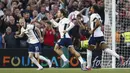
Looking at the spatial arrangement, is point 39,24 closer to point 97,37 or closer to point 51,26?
point 51,26

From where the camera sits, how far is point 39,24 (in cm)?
1964

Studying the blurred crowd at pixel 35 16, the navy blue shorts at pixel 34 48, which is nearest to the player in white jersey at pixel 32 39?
the navy blue shorts at pixel 34 48

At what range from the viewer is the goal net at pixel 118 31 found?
61.5 ft

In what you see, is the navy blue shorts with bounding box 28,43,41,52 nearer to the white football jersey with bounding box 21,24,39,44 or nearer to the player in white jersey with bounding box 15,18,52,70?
the player in white jersey with bounding box 15,18,52,70

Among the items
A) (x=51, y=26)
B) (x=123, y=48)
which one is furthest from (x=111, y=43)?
(x=51, y=26)

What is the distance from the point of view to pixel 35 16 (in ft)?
64.2

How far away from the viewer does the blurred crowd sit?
1933 centimetres

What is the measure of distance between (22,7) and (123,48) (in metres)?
4.74

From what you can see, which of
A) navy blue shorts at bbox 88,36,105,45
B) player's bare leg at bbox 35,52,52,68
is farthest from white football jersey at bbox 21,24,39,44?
navy blue shorts at bbox 88,36,105,45

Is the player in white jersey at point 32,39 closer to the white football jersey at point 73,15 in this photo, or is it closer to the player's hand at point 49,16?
the player's hand at point 49,16

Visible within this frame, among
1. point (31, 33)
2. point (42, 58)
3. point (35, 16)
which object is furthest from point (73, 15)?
point (42, 58)

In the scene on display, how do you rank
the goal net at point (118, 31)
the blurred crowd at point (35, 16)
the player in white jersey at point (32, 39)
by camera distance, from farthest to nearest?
the blurred crowd at point (35, 16)
the goal net at point (118, 31)
the player in white jersey at point (32, 39)

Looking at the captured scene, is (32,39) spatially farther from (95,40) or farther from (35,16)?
(95,40)

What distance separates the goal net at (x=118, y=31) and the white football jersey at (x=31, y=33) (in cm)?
290
